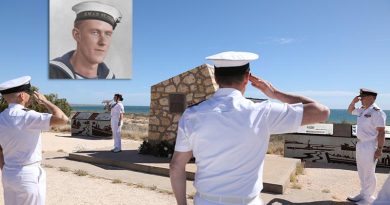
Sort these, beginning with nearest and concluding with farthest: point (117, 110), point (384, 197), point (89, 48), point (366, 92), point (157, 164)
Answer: point (384, 197), point (366, 92), point (157, 164), point (117, 110), point (89, 48)

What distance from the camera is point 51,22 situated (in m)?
18.8

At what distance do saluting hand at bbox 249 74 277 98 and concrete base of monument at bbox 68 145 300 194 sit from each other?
541 centimetres

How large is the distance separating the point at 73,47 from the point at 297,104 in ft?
59.2

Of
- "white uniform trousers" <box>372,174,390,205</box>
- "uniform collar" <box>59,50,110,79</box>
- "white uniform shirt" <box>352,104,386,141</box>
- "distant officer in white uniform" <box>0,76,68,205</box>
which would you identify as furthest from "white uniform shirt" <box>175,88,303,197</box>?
"uniform collar" <box>59,50,110,79</box>

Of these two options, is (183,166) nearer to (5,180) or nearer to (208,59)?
(208,59)

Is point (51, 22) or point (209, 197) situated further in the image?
point (51, 22)

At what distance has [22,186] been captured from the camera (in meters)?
3.43

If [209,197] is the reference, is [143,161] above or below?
below

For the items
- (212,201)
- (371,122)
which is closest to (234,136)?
(212,201)

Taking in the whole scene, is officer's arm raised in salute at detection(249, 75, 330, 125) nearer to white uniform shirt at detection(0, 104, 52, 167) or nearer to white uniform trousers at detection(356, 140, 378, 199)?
white uniform shirt at detection(0, 104, 52, 167)

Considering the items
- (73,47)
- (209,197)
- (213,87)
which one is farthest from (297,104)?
(73,47)

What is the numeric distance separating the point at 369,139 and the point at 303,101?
4.74m

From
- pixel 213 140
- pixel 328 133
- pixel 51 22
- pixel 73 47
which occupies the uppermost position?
pixel 51 22

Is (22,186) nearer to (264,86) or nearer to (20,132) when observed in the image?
(20,132)
